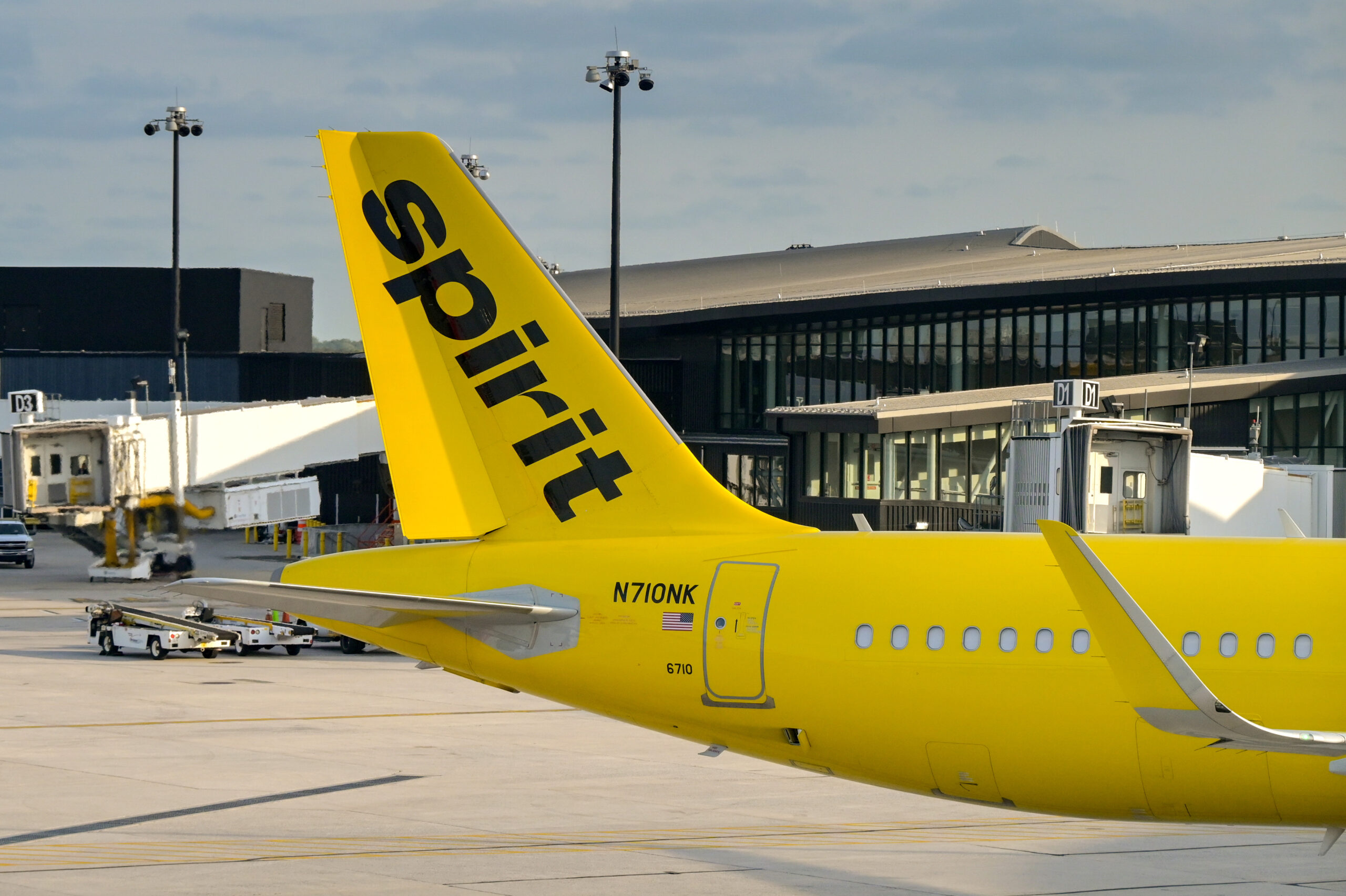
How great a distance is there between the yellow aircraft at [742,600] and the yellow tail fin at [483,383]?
31 mm

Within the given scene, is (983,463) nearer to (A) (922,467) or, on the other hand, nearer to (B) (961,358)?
(A) (922,467)

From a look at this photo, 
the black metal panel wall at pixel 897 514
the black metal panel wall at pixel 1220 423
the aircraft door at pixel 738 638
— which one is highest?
the black metal panel wall at pixel 1220 423

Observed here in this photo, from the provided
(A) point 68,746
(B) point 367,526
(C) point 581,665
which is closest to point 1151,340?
(B) point 367,526

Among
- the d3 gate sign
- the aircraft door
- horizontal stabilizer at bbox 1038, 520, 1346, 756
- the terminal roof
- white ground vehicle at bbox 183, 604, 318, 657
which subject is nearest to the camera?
horizontal stabilizer at bbox 1038, 520, 1346, 756

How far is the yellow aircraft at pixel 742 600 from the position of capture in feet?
48.1

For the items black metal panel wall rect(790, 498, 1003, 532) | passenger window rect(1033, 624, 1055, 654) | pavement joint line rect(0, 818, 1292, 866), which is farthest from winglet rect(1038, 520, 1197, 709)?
black metal panel wall rect(790, 498, 1003, 532)

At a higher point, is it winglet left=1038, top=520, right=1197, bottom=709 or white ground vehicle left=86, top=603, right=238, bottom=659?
winglet left=1038, top=520, right=1197, bottom=709

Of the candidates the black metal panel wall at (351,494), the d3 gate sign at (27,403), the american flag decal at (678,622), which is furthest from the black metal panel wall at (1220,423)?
the black metal panel wall at (351,494)

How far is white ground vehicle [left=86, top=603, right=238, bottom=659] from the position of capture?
4562 cm

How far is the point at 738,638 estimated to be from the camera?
1656cm

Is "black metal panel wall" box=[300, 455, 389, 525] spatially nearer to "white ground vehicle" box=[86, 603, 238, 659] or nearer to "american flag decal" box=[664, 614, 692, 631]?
"white ground vehicle" box=[86, 603, 238, 659]

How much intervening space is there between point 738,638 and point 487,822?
792 cm

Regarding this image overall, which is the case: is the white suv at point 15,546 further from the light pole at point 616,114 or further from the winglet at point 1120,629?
the winglet at point 1120,629

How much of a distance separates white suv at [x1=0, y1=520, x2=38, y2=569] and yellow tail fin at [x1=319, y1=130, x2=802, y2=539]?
63.0m
